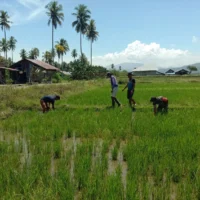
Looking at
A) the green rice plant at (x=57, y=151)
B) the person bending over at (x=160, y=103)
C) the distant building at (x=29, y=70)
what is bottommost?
the green rice plant at (x=57, y=151)

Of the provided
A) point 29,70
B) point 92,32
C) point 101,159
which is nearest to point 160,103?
point 101,159

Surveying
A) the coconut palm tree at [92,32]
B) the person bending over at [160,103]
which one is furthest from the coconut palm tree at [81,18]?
the person bending over at [160,103]

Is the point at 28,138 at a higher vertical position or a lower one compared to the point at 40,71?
lower

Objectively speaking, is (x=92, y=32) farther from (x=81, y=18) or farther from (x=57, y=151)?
(x=57, y=151)

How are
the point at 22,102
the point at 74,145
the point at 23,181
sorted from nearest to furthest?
the point at 23,181 < the point at 74,145 < the point at 22,102

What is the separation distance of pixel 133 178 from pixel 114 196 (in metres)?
0.53

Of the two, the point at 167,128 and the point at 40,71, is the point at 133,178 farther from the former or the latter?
the point at 40,71

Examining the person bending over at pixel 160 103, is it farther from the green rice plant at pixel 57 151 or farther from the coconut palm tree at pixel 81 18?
the coconut palm tree at pixel 81 18

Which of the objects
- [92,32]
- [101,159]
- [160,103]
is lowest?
[101,159]

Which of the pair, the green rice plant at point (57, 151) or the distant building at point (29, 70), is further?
the distant building at point (29, 70)

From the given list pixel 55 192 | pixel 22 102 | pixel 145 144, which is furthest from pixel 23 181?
pixel 22 102

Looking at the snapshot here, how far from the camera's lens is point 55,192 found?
8.79 ft

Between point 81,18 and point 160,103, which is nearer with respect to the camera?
point 160,103

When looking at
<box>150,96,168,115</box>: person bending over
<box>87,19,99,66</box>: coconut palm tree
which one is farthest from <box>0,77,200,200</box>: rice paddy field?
<box>87,19,99,66</box>: coconut palm tree
